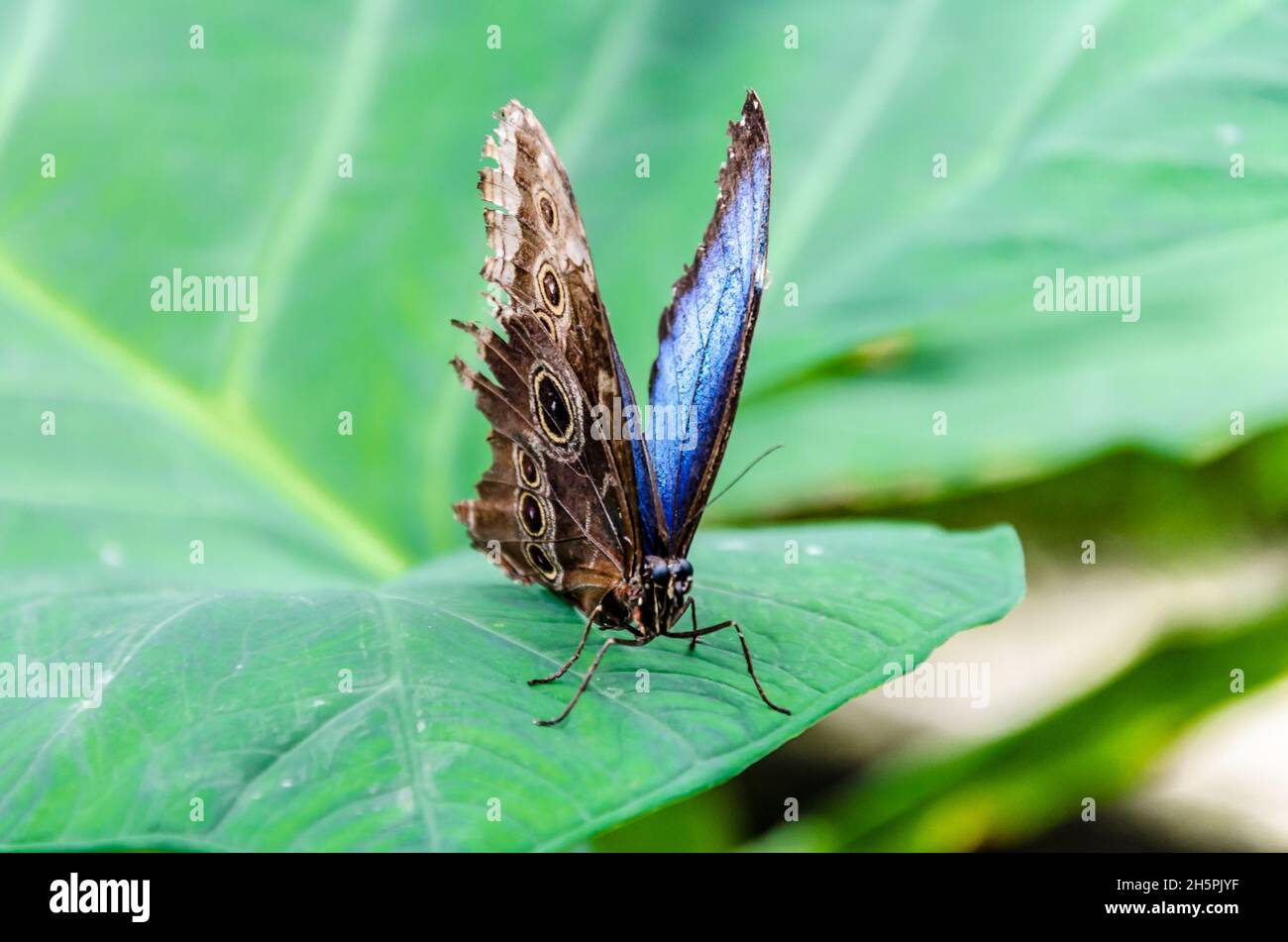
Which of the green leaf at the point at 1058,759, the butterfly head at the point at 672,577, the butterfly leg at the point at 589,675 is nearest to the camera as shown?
the butterfly leg at the point at 589,675

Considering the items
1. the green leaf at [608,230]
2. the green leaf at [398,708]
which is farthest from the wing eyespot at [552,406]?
the green leaf at [608,230]

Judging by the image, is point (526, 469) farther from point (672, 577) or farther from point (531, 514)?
point (672, 577)

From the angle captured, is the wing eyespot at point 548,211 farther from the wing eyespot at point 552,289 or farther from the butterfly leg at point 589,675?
the butterfly leg at point 589,675

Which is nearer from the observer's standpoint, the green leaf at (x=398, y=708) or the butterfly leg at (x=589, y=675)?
the green leaf at (x=398, y=708)

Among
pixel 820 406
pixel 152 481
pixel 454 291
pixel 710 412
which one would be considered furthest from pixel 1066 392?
pixel 152 481

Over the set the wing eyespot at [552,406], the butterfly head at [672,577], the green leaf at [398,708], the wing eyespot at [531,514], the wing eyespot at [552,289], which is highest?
the wing eyespot at [552,289]

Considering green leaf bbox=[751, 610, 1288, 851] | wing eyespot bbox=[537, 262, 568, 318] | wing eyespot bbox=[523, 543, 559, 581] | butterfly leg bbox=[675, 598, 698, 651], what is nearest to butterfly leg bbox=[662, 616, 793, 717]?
butterfly leg bbox=[675, 598, 698, 651]

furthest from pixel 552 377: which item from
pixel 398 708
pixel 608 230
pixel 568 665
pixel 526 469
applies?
pixel 608 230
